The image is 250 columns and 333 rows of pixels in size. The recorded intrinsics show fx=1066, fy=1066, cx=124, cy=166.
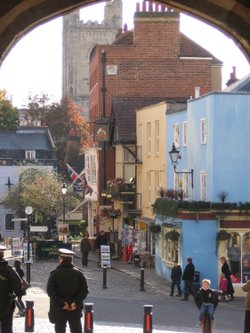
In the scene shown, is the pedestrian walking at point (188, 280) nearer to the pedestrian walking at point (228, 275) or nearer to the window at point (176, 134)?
the pedestrian walking at point (228, 275)

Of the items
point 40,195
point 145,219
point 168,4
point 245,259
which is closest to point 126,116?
A: point 145,219

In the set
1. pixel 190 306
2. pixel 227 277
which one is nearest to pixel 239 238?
pixel 227 277

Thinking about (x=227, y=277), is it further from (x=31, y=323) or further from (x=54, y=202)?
(x=54, y=202)

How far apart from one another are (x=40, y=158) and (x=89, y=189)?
67.1 feet

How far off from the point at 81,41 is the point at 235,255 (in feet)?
421

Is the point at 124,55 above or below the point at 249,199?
above

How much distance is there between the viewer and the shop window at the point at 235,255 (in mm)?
34681

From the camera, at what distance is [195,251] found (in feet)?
117

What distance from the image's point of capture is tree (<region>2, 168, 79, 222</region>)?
6431 centimetres

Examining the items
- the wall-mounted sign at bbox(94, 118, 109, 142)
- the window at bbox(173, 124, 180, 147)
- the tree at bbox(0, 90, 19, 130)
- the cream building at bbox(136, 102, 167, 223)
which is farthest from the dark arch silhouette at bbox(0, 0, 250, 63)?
the tree at bbox(0, 90, 19, 130)

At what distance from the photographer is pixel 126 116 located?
175ft

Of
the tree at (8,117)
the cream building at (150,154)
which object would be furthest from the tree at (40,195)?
the tree at (8,117)

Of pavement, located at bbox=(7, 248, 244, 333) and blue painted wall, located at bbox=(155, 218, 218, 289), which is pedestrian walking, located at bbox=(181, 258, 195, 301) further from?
blue painted wall, located at bbox=(155, 218, 218, 289)

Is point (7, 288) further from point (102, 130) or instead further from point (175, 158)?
point (102, 130)
